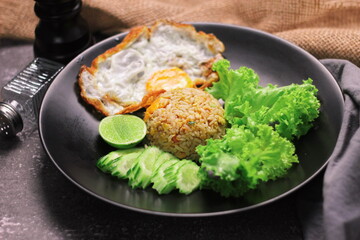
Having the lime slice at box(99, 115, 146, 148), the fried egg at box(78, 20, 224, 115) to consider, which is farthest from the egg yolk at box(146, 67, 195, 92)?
the lime slice at box(99, 115, 146, 148)

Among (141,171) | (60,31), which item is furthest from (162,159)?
(60,31)

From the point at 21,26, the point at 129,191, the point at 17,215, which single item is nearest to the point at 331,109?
the point at 129,191

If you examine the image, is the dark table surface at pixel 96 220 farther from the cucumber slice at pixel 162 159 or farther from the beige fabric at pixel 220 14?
the beige fabric at pixel 220 14

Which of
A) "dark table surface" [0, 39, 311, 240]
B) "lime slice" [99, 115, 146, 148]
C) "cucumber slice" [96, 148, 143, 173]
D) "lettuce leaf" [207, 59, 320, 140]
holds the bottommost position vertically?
"dark table surface" [0, 39, 311, 240]

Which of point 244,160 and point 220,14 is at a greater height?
point 244,160

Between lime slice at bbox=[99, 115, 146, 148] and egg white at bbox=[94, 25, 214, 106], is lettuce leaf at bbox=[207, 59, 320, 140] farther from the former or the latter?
lime slice at bbox=[99, 115, 146, 148]

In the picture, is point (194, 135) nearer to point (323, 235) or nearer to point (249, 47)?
point (323, 235)

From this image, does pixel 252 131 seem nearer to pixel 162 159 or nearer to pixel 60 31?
pixel 162 159
